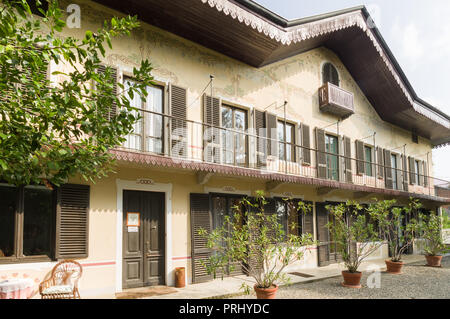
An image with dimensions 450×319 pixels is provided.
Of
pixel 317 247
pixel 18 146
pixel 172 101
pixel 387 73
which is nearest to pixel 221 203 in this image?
pixel 172 101

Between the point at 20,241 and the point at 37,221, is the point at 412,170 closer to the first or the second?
the point at 37,221

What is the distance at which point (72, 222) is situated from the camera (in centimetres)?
716

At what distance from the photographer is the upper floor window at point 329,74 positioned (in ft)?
46.7

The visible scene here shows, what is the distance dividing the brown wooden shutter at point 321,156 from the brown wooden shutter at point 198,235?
17.5 ft

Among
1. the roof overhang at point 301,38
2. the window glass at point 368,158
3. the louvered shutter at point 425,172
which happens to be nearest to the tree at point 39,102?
the roof overhang at point 301,38

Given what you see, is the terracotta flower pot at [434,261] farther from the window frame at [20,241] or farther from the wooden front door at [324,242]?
the window frame at [20,241]

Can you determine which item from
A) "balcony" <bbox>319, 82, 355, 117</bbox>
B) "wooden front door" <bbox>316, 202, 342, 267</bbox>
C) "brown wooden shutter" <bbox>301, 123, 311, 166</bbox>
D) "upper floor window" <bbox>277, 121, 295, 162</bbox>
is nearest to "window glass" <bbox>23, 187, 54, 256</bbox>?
"upper floor window" <bbox>277, 121, 295, 162</bbox>

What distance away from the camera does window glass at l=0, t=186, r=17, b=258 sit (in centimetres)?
649

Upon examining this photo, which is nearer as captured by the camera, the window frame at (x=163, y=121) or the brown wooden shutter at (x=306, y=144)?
the window frame at (x=163, y=121)

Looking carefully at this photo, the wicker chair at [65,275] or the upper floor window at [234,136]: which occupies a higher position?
the upper floor window at [234,136]

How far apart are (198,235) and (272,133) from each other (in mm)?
4328

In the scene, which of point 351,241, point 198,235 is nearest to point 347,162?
point 351,241

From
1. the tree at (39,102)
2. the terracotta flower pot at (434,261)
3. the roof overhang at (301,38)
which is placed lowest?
the terracotta flower pot at (434,261)

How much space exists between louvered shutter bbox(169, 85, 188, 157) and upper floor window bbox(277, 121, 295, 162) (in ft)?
13.0
